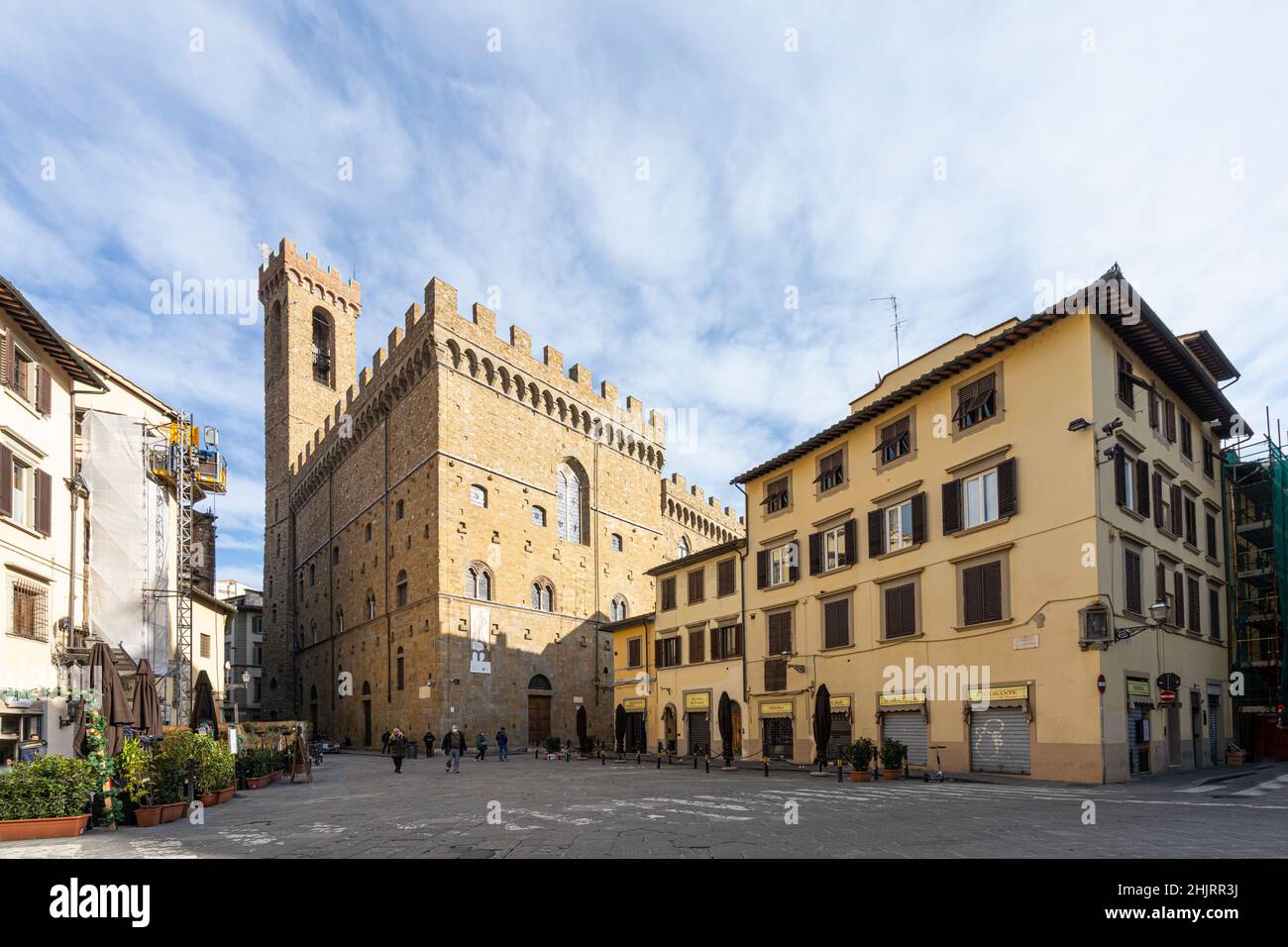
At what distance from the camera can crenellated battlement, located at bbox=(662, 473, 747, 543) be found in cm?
5806

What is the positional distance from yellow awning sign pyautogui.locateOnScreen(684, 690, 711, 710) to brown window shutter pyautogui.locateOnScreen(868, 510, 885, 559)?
1095 cm

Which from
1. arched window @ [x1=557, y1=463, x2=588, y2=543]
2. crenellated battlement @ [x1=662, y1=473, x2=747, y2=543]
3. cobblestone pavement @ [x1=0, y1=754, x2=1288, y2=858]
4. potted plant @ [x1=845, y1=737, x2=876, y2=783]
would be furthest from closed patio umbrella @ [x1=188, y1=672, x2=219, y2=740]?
crenellated battlement @ [x1=662, y1=473, x2=747, y2=543]

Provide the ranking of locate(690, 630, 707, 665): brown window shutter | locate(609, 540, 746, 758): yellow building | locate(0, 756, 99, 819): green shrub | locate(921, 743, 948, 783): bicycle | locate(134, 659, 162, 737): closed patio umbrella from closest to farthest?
locate(0, 756, 99, 819): green shrub
locate(134, 659, 162, 737): closed patio umbrella
locate(921, 743, 948, 783): bicycle
locate(609, 540, 746, 758): yellow building
locate(690, 630, 707, 665): brown window shutter

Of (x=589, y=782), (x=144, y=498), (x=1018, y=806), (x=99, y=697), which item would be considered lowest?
(x=589, y=782)

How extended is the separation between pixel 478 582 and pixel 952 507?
1008 inches

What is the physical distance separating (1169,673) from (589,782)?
600 inches

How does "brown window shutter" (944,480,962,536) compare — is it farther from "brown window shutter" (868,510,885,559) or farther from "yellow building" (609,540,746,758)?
"yellow building" (609,540,746,758)

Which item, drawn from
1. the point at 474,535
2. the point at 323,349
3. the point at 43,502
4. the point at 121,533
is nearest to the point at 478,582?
the point at 474,535

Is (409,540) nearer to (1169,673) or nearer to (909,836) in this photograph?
(1169,673)

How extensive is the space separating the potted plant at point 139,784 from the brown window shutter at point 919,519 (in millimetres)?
19180

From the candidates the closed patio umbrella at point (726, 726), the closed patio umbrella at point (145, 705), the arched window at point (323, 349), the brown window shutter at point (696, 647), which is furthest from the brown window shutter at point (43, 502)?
the arched window at point (323, 349)

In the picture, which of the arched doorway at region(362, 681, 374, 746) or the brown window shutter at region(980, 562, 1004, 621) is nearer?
the brown window shutter at region(980, 562, 1004, 621)

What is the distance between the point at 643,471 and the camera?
55.2m
